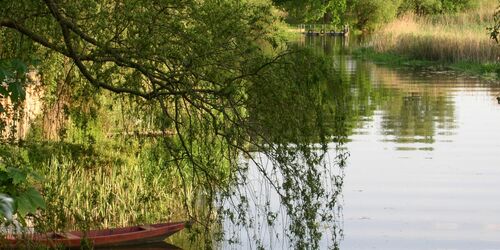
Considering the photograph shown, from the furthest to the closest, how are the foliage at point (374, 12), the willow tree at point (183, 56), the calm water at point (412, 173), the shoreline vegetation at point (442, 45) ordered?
1. the foliage at point (374, 12)
2. the shoreline vegetation at point (442, 45)
3. the calm water at point (412, 173)
4. the willow tree at point (183, 56)

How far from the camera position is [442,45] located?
57.2m

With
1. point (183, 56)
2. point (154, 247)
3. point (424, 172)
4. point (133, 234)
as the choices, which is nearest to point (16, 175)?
point (183, 56)

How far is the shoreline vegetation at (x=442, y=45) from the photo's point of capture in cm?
5203

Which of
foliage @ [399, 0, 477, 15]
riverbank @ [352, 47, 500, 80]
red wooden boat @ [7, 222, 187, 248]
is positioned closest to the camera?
red wooden boat @ [7, 222, 187, 248]

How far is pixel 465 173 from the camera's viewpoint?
24094 millimetres

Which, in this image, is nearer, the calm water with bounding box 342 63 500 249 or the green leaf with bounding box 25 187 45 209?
the green leaf with bounding box 25 187 45 209

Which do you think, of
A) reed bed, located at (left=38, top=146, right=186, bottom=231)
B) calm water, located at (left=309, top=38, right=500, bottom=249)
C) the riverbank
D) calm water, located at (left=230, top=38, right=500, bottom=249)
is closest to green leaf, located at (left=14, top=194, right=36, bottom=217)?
calm water, located at (left=230, top=38, right=500, bottom=249)

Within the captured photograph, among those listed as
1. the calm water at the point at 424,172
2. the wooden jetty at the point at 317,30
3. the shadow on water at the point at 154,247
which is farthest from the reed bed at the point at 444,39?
the shadow on water at the point at 154,247

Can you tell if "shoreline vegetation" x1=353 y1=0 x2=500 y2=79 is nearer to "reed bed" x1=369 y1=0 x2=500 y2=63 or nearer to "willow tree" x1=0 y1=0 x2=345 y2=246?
"reed bed" x1=369 y1=0 x2=500 y2=63

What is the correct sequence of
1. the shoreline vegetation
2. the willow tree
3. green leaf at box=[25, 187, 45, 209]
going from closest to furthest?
green leaf at box=[25, 187, 45, 209] → the willow tree → the shoreline vegetation

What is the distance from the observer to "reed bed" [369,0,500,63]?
5290 cm

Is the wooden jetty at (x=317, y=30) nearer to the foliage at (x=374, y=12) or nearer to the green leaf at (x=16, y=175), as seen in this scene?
the foliage at (x=374, y=12)

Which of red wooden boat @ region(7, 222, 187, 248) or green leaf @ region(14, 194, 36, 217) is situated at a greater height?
green leaf @ region(14, 194, 36, 217)

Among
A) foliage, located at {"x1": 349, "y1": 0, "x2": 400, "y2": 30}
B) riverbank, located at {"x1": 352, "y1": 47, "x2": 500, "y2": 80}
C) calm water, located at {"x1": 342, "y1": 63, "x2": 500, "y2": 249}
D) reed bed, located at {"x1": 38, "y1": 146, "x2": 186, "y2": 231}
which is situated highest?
foliage, located at {"x1": 349, "y1": 0, "x2": 400, "y2": 30}
